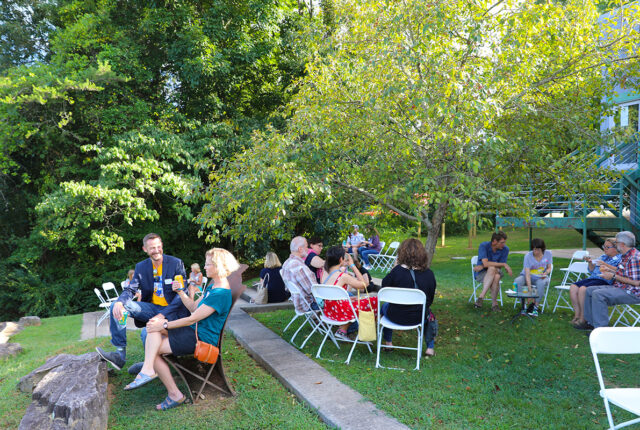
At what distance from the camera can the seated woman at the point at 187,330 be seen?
12.5 feet

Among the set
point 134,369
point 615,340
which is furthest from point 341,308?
point 615,340

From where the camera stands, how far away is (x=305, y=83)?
7.77 m

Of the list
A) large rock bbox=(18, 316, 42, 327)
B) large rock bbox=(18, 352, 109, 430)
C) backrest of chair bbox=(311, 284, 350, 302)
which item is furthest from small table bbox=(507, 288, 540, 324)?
large rock bbox=(18, 316, 42, 327)

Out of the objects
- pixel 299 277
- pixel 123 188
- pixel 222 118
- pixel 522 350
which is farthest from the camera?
pixel 222 118

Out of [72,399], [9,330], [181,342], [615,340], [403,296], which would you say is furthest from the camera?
[9,330]

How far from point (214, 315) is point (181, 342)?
0.36 metres

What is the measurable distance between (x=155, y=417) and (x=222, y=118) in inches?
437

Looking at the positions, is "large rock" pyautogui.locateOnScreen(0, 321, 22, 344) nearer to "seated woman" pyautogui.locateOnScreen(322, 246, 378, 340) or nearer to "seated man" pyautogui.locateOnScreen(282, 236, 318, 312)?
"seated man" pyautogui.locateOnScreen(282, 236, 318, 312)

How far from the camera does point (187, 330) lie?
3922 mm

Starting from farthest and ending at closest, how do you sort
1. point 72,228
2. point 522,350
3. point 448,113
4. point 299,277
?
1. point 72,228
2. point 299,277
3. point 522,350
4. point 448,113

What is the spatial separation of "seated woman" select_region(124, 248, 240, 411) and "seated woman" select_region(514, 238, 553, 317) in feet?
16.9

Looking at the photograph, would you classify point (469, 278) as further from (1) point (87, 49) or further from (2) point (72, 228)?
(1) point (87, 49)

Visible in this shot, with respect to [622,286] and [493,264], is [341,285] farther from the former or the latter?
[622,286]

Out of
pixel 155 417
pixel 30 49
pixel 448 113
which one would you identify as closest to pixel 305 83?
pixel 448 113
